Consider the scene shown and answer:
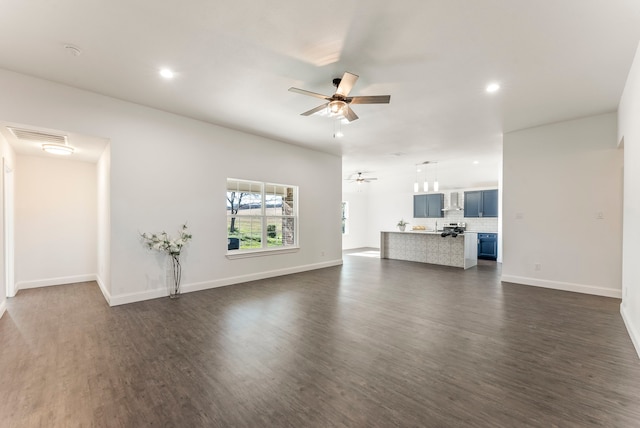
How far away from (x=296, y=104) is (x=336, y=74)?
1.09 m

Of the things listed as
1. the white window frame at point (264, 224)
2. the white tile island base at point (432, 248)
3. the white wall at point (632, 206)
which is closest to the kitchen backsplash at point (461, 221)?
the white tile island base at point (432, 248)

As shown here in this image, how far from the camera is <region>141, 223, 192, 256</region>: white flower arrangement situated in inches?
175

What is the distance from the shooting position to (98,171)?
225 inches

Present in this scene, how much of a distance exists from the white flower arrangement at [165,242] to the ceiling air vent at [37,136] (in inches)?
71.6

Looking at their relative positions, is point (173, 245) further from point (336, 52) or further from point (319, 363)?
point (336, 52)

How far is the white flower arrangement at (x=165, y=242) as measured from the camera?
4.43 meters

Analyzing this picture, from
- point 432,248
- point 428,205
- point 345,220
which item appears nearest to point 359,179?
point 345,220

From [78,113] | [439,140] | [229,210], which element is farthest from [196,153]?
[439,140]

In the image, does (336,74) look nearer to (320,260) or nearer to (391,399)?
(391,399)

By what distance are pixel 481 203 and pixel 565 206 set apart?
171 inches

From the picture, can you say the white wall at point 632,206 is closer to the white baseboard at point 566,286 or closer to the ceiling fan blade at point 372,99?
the white baseboard at point 566,286

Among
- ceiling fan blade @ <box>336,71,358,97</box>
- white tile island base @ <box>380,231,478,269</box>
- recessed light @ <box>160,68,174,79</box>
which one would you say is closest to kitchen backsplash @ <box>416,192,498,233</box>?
white tile island base @ <box>380,231,478,269</box>

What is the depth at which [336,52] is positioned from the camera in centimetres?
295

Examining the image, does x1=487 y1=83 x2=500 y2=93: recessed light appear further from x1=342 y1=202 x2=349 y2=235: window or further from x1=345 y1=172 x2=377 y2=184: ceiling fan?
x1=342 y1=202 x2=349 y2=235: window
